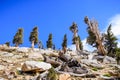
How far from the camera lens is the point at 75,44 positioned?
76.3 meters

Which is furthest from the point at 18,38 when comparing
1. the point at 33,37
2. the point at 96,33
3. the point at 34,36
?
the point at 96,33

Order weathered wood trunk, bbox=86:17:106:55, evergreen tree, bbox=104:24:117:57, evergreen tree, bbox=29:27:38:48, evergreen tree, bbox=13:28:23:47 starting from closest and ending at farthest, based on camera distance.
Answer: evergreen tree, bbox=104:24:117:57, weathered wood trunk, bbox=86:17:106:55, evergreen tree, bbox=29:27:38:48, evergreen tree, bbox=13:28:23:47

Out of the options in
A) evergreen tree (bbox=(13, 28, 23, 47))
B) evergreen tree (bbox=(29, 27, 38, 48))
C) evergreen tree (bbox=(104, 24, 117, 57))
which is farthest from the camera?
evergreen tree (bbox=(13, 28, 23, 47))

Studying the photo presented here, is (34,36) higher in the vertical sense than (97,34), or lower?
higher

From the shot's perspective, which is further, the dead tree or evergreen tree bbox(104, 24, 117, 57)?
the dead tree

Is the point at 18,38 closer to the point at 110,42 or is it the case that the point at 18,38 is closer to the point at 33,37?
the point at 33,37

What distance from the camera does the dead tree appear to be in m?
58.7

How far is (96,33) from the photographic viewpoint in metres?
61.8

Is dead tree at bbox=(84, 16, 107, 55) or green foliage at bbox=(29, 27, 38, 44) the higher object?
green foliage at bbox=(29, 27, 38, 44)

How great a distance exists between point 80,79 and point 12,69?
10.3 meters

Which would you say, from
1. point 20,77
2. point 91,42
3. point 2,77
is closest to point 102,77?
point 20,77

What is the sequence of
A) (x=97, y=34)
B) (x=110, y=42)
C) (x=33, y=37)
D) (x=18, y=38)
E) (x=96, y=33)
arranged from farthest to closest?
(x=18, y=38) < (x=33, y=37) < (x=96, y=33) < (x=97, y=34) < (x=110, y=42)

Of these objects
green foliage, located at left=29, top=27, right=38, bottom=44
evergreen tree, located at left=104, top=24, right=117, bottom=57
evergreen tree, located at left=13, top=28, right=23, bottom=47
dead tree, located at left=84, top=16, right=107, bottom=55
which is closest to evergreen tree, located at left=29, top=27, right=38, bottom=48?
green foliage, located at left=29, top=27, right=38, bottom=44

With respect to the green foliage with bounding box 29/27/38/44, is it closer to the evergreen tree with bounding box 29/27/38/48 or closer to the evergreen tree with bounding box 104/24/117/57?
the evergreen tree with bounding box 29/27/38/48
